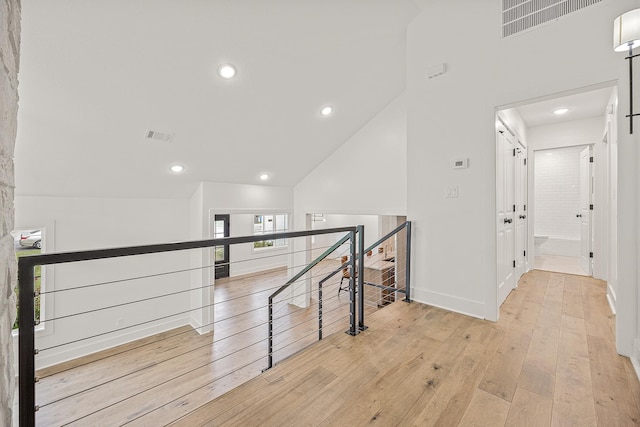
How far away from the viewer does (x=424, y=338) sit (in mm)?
2223

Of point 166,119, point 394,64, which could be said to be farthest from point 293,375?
point 394,64

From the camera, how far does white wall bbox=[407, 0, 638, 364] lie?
199cm

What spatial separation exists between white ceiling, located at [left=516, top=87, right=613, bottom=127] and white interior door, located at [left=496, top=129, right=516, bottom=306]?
0.69 meters

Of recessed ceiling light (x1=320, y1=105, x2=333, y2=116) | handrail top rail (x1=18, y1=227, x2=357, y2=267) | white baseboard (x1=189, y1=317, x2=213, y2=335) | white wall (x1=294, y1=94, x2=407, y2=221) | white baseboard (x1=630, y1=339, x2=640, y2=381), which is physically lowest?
white baseboard (x1=189, y1=317, x2=213, y2=335)

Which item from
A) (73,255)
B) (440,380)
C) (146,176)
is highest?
(146,176)

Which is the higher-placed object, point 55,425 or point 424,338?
point 424,338

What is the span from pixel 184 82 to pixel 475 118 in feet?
9.52

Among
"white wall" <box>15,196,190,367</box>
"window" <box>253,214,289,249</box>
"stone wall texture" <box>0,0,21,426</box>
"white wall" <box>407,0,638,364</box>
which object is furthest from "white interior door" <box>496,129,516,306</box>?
"window" <box>253,214,289,249</box>

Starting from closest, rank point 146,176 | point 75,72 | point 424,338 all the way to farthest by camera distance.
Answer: point 424,338, point 75,72, point 146,176

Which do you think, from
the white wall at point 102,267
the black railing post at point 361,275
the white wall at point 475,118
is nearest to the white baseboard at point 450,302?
the white wall at point 475,118

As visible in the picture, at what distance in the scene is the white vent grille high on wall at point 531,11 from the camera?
85.2 inches

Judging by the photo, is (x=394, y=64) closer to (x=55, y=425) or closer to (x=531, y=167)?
(x=531, y=167)

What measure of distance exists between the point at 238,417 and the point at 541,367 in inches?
73.6

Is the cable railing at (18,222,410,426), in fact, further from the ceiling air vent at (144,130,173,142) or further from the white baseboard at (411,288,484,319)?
the ceiling air vent at (144,130,173,142)
